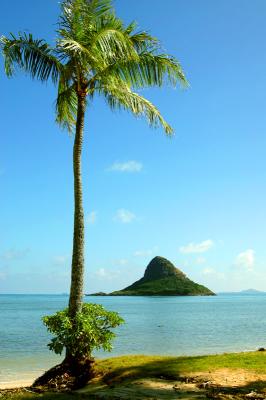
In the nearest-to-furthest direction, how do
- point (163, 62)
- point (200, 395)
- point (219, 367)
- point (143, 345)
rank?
point (200, 395), point (219, 367), point (163, 62), point (143, 345)

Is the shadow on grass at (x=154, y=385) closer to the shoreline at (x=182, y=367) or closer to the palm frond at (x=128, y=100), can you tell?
the shoreline at (x=182, y=367)

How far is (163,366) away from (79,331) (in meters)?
2.68

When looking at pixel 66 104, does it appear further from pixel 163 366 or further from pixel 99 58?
pixel 163 366

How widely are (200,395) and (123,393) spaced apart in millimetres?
1907

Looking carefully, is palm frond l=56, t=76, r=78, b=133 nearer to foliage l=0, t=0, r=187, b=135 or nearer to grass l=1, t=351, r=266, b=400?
foliage l=0, t=0, r=187, b=135

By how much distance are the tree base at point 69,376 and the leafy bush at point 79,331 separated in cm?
28

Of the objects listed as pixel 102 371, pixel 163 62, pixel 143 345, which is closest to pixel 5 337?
pixel 143 345

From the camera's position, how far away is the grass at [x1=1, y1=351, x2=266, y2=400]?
12891 mm

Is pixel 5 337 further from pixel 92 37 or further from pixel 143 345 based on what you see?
pixel 92 37

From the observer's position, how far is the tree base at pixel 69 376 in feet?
43.7

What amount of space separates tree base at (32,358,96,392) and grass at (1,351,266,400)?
0.40 m

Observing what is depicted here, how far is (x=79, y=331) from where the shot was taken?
1373 cm

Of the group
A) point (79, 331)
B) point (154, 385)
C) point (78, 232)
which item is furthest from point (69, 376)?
point (78, 232)

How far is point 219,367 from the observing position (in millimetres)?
13422
